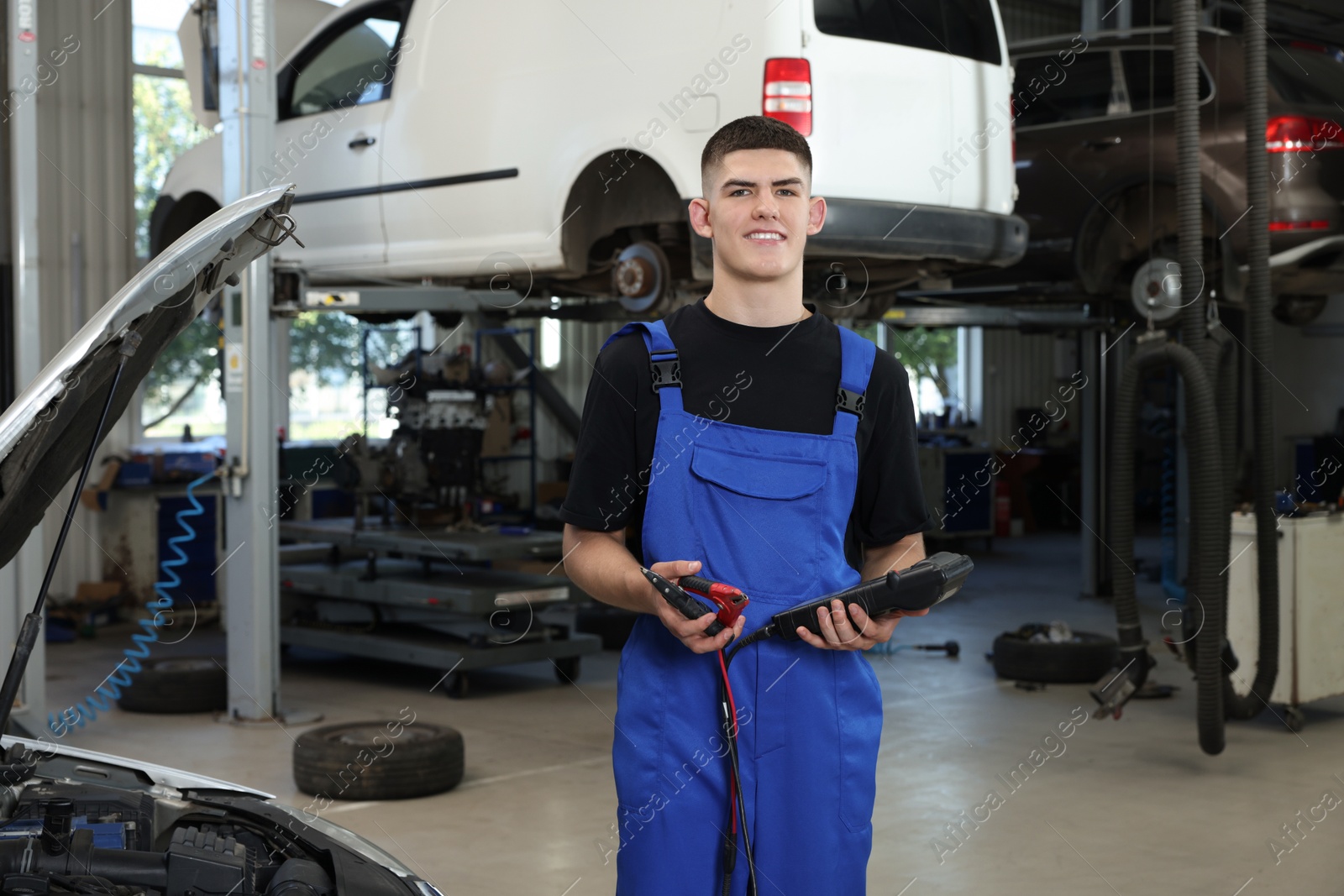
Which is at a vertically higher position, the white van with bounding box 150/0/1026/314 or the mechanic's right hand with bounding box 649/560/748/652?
the white van with bounding box 150/0/1026/314

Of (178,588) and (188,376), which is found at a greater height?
(188,376)

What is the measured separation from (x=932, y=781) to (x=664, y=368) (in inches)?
121

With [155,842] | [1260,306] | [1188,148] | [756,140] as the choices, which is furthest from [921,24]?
[155,842]

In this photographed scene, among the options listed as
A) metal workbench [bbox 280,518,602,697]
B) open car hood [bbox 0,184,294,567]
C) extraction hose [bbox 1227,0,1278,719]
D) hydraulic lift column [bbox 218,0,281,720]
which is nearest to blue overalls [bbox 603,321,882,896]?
open car hood [bbox 0,184,294,567]

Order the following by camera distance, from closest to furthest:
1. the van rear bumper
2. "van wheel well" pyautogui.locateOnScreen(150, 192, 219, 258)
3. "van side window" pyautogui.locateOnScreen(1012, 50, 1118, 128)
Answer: the van rear bumper < "van side window" pyautogui.locateOnScreen(1012, 50, 1118, 128) < "van wheel well" pyautogui.locateOnScreen(150, 192, 219, 258)

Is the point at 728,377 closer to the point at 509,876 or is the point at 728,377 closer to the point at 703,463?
the point at 703,463

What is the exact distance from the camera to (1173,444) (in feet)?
29.0

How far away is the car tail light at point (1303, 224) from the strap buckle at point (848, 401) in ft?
15.1

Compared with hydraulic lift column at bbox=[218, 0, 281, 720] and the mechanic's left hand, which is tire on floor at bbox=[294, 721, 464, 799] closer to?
hydraulic lift column at bbox=[218, 0, 281, 720]

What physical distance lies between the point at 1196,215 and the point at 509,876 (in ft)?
9.96

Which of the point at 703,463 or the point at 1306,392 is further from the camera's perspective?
the point at 1306,392

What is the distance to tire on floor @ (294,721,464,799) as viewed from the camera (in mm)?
4148

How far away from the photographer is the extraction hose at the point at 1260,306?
448cm

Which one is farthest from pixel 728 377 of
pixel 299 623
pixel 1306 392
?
pixel 1306 392
